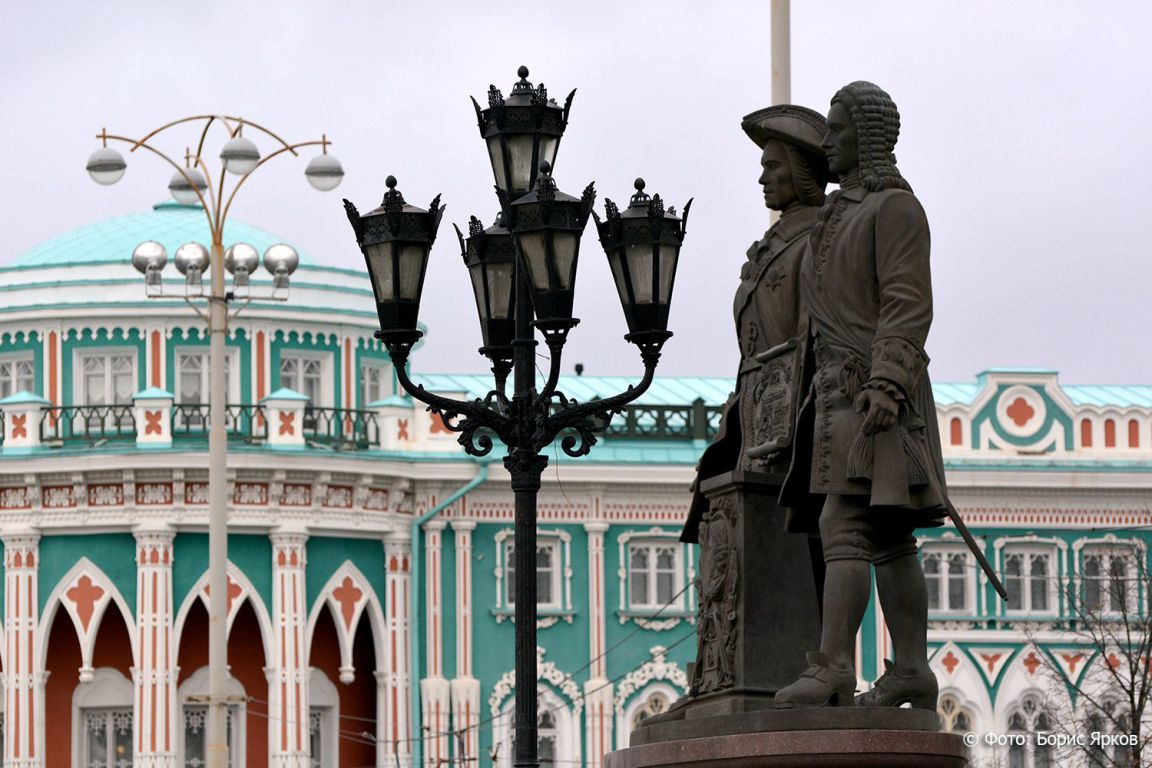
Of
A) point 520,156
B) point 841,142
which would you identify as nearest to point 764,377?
point 841,142

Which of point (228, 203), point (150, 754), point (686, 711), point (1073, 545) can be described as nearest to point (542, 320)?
point (686, 711)

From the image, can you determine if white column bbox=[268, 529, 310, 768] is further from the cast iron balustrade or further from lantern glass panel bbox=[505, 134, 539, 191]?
lantern glass panel bbox=[505, 134, 539, 191]

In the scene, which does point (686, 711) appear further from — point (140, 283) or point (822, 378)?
point (140, 283)

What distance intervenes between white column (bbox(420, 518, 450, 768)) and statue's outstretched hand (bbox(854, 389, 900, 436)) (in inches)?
1675

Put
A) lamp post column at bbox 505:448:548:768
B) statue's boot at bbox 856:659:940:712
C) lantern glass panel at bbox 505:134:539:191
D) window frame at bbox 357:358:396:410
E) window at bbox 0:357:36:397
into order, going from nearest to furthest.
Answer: statue's boot at bbox 856:659:940:712 → lamp post column at bbox 505:448:548:768 → lantern glass panel at bbox 505:134:539:191 → window at bbox 0:357:36:397 → window frame at bbox 357:358:396:410

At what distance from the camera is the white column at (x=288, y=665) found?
179ft

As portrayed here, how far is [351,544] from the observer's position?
55938 mm

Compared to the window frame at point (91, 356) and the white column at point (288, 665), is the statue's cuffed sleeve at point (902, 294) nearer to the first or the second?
the white column at point (288, 665)

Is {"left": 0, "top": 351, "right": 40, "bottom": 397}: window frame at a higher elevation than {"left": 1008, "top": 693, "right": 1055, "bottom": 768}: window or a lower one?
higher

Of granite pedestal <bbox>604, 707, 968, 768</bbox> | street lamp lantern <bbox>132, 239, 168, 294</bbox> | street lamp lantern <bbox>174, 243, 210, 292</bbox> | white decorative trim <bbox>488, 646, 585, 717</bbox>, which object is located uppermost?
street lamp lantern <bbox>132, 239, 168, 294</bbox>

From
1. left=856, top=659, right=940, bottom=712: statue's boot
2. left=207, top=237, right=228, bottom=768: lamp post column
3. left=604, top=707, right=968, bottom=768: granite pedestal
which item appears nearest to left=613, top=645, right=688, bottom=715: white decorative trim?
left=207, top=237, right=228, bottom=768: lamp post column

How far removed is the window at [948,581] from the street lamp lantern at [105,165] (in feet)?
75.5

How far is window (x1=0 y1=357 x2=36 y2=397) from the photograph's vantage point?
57469 millimetres

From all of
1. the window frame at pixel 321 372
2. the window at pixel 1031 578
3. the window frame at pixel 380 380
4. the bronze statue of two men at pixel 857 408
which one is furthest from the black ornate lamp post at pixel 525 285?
the window at pixel 1031 578
